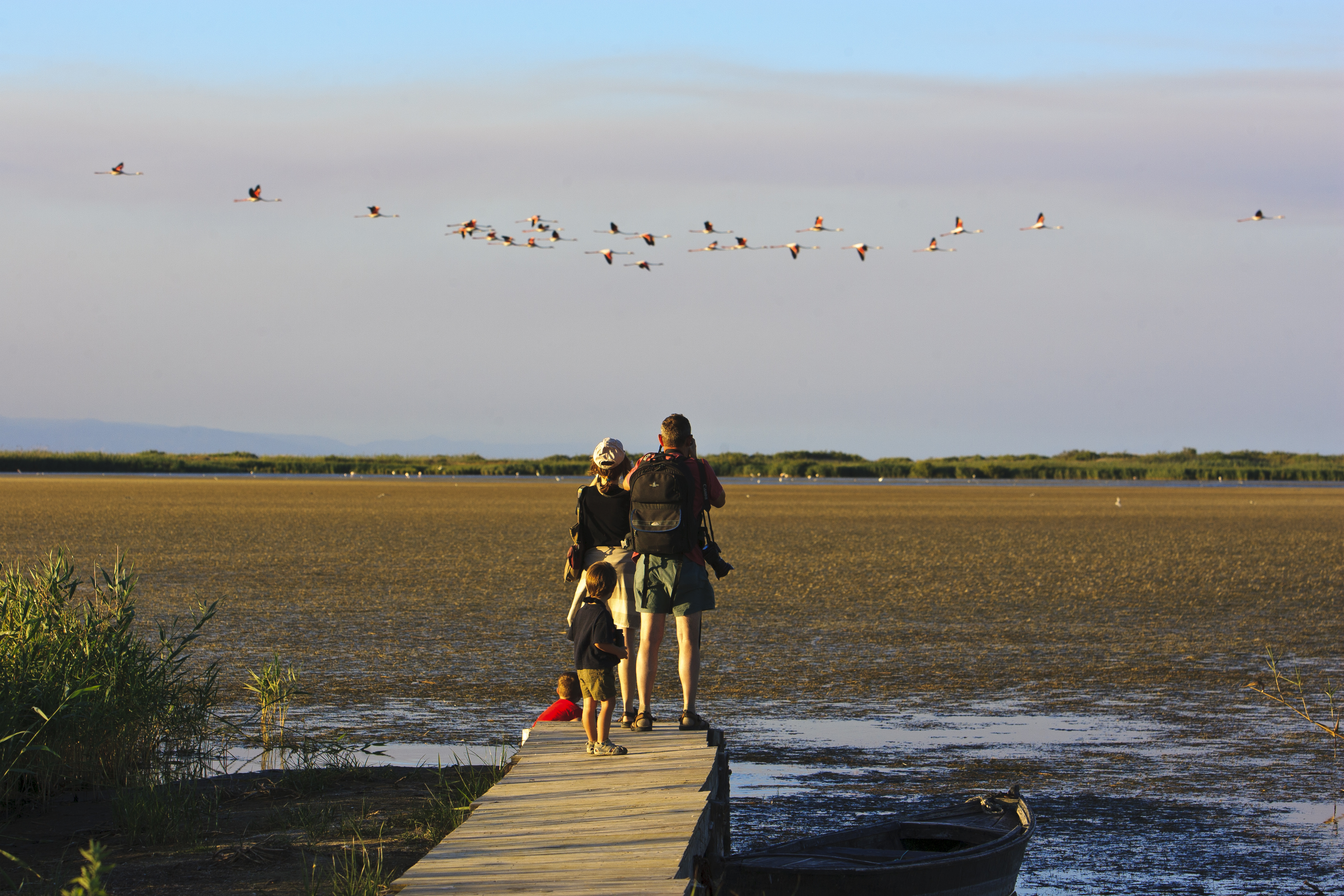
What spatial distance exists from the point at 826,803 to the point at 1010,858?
1.68 metres

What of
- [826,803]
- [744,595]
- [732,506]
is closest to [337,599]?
[744,595]

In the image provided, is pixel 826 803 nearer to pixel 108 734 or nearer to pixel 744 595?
pixel 108 734

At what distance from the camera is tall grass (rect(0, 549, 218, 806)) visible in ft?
26.0

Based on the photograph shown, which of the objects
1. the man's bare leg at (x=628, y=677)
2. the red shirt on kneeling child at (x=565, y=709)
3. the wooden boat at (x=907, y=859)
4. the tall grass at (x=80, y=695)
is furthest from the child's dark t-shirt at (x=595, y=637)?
the tall grass at (x=80, y=695)

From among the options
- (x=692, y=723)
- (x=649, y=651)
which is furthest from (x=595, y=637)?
(x=692, y=723)

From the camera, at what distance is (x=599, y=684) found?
7465 millimetres

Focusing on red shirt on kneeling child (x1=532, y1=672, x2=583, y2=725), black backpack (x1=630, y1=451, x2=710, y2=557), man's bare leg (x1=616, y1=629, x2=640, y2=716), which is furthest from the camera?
red shirt on kneeling child (x1=532, y1=672, x2=583, y2=725)

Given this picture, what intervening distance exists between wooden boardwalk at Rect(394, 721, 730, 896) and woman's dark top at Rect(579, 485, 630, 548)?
1152 mm

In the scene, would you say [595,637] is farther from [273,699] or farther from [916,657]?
[916,657]

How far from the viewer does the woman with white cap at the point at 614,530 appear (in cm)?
823

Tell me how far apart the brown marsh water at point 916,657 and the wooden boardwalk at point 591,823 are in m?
0.53

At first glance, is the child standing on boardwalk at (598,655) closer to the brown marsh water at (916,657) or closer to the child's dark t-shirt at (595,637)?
the child's dark t-shirt at (595,637)

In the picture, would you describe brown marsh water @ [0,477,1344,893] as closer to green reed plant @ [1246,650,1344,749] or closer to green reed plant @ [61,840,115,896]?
green reed plant @ [1246,650,1344,749]

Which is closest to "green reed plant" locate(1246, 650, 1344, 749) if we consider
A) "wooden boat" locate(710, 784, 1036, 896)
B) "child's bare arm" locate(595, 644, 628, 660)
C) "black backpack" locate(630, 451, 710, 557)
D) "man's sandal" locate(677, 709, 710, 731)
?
"wooden boat" locate(710, 784, 1036, 896)
